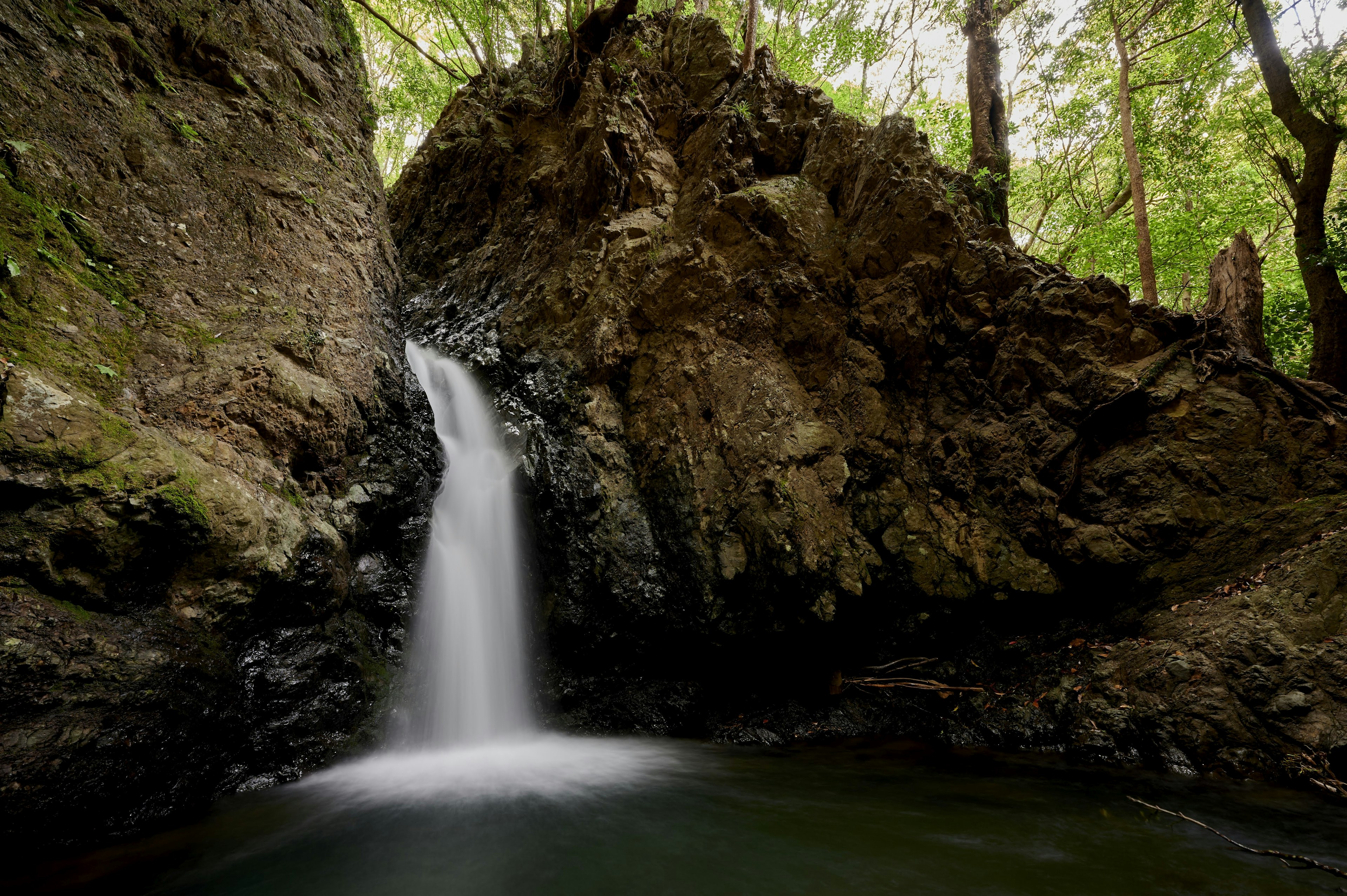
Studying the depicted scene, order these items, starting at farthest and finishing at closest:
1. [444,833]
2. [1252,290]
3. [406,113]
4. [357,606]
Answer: [406,113] → [1252,290] → [357,606] → [444,833]

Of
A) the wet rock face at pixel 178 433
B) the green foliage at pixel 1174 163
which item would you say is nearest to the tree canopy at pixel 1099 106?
the green foliage at pixel 1174 163

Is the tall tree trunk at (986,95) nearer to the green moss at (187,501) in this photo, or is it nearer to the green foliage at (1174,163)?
the green foliage at (1174,163)

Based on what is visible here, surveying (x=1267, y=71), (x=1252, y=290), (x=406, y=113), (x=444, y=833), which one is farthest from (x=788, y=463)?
(x=406, y=113)

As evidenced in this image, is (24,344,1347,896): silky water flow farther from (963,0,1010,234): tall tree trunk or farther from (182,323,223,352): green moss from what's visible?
(963,0,1010,234): tall tree trunk

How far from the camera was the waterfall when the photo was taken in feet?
20.4

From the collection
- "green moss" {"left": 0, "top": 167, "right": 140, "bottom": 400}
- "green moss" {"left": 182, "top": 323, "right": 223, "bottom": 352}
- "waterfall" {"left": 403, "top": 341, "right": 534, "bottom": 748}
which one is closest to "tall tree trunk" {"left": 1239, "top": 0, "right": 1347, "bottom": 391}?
"waterfall" {"left": 403, "top": 341, "right": 534, "bottom": 748}

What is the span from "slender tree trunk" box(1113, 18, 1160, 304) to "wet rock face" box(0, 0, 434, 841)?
483 inches

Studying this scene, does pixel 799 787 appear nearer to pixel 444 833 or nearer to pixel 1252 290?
pixel 444 833

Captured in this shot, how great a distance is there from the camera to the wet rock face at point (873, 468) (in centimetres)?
566

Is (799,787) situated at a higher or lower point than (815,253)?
lower

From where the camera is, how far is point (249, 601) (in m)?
4.71

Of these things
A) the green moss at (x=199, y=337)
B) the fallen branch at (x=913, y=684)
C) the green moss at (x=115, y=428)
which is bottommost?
the fallen branch at (x=913, y=684)

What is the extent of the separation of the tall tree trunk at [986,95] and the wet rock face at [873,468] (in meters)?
2.13

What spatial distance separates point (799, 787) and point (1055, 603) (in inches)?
150
